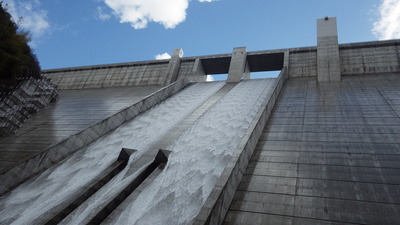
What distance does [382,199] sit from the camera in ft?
21.2

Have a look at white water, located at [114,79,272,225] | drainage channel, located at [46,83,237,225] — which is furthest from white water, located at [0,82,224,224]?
white water, located at [114,79,272,225]

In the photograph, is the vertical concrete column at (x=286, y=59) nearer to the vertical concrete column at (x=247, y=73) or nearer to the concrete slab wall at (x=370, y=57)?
the vertical concrete column at (x=247, y=73)

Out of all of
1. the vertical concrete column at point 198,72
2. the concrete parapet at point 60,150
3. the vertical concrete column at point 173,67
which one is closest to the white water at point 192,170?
the concrete parapet at point 60,150

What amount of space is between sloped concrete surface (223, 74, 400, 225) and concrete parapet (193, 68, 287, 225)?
0.74 ft

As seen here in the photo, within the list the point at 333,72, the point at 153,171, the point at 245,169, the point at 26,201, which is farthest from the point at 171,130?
the point at 333,72

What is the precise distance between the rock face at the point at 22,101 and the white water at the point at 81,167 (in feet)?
15.1

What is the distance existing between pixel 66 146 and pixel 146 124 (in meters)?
3.92

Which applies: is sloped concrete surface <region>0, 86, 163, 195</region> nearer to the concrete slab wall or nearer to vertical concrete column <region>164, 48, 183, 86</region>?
vertical concrete column <region>164, 48, 183, 86</region>

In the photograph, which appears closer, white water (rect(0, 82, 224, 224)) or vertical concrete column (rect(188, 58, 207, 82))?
white water (rect(0, 82, 224, 224))

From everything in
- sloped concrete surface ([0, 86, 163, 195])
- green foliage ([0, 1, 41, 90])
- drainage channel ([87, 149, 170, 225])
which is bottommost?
drainage channel ([87, 149, 170, 225])

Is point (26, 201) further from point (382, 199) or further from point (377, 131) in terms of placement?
point (377, 131)

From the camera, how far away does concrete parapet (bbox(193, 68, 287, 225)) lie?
609 cm

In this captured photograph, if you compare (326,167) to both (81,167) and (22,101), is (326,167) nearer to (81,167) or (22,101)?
(81,167)

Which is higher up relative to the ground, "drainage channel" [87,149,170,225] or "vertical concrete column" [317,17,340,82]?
"vertical concrete column" [317,17,340,82]
